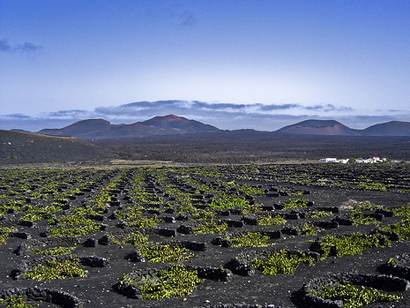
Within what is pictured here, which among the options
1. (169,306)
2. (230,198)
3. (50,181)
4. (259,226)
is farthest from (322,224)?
(50,181)

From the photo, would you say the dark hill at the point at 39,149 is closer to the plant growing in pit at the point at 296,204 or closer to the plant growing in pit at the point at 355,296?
the plant growing in pit at the point at 296,204

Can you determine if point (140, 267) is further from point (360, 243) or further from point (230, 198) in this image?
point (230, 198)

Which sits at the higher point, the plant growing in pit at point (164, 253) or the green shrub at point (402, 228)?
the green shrub at point (402, 228)

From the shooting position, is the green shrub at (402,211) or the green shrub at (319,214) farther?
the green shrub at (319,214)

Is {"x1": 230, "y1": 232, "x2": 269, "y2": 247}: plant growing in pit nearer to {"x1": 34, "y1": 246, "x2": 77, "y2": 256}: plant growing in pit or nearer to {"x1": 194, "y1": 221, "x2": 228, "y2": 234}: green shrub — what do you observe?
{"x1": 194, "y1": 221, "x2": 228, "y2": 234}: green shrub

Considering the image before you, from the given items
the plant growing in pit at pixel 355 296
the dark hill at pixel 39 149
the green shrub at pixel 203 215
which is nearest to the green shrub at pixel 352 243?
the plant growing in pit at pixel 355 296

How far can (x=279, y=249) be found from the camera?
1620cm

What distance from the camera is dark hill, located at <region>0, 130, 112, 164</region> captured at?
8705 centimetres

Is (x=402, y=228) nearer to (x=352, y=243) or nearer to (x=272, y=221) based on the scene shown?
(x=352, y=243)

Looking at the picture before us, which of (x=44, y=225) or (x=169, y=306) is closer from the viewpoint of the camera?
(x=169, y=306)

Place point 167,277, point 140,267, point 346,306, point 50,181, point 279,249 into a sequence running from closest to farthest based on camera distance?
point 346,306
point 167,277
point 140,267
point 279,249
point 50,181

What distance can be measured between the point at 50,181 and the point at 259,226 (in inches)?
1311

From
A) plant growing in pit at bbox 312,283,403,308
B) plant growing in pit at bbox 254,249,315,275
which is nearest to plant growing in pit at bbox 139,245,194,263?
plant growing in pit at bbox 254,249,315,275

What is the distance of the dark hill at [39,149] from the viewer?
286ft
